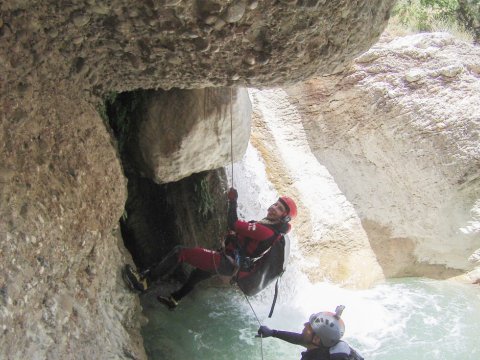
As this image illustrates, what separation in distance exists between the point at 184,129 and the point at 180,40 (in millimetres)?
1726

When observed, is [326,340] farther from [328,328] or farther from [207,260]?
[207,260]

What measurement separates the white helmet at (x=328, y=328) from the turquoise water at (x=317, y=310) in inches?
39.4

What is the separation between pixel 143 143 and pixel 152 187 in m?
1.64

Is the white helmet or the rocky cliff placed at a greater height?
the rocky cliff

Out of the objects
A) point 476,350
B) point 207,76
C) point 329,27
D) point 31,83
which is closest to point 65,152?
point 31,83

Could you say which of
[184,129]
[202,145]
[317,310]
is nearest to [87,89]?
[184,129]

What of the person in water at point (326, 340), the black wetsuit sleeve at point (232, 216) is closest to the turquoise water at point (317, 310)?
the person in water at point (326, 340)

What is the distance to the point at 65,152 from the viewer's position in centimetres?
306

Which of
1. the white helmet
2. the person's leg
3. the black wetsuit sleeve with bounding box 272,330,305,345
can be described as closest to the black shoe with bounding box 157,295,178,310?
the person's leg

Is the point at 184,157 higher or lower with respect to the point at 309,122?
higher

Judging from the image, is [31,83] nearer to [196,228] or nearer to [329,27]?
[329,27]

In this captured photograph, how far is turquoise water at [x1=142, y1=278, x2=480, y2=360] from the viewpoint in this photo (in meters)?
5.11

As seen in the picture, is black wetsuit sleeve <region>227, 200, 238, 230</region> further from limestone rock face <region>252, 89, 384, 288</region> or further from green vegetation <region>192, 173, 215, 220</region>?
limestone rock face <region>252, 89, 384, 288</region>

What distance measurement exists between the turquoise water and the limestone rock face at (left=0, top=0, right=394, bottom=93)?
268 centimetres
